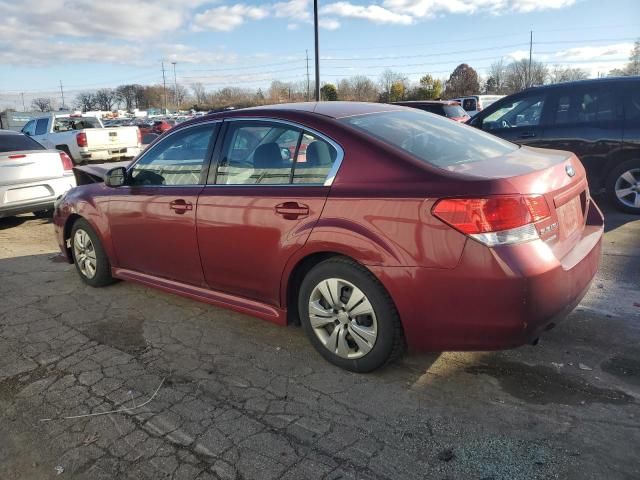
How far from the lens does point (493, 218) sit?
2.49 meters

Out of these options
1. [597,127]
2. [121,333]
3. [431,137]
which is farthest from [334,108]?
[597,127]

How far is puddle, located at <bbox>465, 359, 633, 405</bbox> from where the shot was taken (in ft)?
9.05

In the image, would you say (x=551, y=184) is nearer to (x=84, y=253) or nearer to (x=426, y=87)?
(x=84, y=253)

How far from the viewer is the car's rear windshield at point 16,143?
760 cm

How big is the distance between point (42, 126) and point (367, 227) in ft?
53.1

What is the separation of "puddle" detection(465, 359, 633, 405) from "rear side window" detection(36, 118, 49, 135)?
16283 millimetres

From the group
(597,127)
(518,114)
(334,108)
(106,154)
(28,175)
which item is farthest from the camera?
(106,154)

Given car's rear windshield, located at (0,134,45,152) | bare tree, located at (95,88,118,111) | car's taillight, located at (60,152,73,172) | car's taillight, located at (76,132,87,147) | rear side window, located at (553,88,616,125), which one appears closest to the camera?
rear side window, located at (553,88,616,125)

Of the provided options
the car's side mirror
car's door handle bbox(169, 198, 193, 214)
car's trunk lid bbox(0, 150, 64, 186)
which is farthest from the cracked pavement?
car's trunk lid bbox(0, 150, 64, 186)

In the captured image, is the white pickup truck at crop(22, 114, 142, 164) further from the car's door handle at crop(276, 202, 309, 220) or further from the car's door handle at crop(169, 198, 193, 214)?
the car's door handle at crop(276, 202, 309, 220)

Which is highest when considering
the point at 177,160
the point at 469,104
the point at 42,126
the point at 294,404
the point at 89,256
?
the point at 469,104

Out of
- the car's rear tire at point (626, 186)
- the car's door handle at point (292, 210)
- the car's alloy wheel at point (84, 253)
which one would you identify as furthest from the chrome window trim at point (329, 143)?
the car's rear tire at point (626, 186)

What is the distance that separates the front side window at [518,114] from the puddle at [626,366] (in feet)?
15.7

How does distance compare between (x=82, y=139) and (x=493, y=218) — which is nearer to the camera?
(x=493, y=218)
